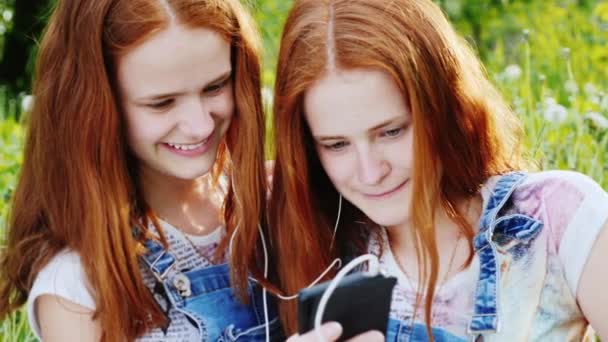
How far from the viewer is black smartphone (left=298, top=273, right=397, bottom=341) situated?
1.58 meters

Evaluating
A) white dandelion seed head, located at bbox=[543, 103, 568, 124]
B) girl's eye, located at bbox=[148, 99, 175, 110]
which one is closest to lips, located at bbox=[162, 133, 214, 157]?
girl's eye, located at bbox=[148, 99, 175, 110]

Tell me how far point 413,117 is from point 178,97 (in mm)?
593

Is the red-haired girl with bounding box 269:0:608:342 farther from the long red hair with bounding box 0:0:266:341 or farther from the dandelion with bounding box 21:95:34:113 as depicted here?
the dandelion with bounding box 21:95:34:113

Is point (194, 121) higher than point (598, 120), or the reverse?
point (194, 121)

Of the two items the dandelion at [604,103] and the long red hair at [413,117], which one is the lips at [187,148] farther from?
the dandelion at [604,103]

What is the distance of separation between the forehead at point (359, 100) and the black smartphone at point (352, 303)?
542 mm

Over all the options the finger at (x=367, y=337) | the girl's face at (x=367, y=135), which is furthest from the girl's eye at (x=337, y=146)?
the finger at (x=367, y=337)

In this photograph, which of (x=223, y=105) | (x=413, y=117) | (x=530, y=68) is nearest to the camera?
(x=413, y=117)

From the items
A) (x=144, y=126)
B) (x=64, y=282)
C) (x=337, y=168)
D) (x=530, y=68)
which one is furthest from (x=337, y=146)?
(x=530, y=68)

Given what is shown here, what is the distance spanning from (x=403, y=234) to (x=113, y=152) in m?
0.74

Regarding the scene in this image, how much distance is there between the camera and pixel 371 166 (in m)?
2.10

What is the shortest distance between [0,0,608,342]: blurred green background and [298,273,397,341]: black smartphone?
1196mm

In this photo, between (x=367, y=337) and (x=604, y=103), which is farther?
(x=604, y=103)

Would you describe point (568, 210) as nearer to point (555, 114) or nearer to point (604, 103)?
point (555, 114)
